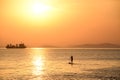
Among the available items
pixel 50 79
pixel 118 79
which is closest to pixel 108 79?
pixel 118 79

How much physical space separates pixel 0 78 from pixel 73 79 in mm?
13314

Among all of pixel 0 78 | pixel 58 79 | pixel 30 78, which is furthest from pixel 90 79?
pixel 0 78

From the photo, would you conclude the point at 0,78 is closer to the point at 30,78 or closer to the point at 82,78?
the point at 30,78

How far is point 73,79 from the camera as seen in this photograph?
58.1m

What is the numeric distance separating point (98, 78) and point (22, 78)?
1373 cm

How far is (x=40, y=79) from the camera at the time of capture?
194 ft

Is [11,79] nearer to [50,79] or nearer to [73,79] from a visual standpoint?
[50,79]

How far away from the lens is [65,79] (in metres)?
58.2

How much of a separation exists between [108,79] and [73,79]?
6184 mm

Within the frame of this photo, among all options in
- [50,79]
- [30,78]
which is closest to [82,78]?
[50,79]

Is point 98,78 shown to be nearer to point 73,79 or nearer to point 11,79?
point 73,79

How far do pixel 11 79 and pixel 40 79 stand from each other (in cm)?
510

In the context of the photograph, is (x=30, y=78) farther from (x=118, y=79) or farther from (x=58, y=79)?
(x=118, y=79)

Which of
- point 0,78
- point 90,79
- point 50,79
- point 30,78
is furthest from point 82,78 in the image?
point 0,78
